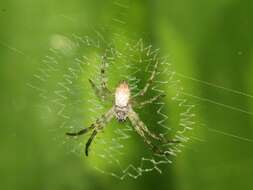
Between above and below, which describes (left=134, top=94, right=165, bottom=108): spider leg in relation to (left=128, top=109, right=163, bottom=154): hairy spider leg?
above

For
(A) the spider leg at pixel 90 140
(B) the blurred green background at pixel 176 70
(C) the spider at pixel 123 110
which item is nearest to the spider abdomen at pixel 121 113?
(C) the spider at pixel 123 110

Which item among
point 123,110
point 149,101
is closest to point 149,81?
point 149,101

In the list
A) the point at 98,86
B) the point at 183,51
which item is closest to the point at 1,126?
the point at 98,86

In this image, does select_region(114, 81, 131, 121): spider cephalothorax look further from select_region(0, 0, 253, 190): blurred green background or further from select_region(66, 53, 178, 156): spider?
select_region(0, 0, 253, 190): blurred green background

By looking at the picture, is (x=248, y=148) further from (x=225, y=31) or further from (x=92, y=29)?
(x=92, y=29)

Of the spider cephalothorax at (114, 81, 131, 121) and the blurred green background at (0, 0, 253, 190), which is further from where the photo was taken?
the spider cephalothorax at (114, 81, 131, 121)

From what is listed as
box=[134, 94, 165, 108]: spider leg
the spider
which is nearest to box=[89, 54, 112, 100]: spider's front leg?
the spider
